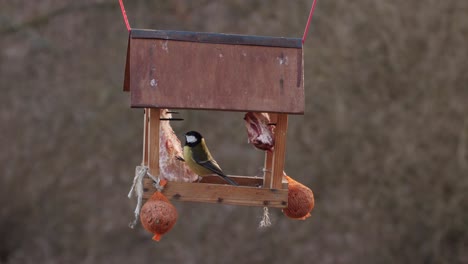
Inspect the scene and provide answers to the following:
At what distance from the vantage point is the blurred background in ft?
31.3

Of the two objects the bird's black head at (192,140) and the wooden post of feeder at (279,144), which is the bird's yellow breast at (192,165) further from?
the wooden post of feeder at (279,144)

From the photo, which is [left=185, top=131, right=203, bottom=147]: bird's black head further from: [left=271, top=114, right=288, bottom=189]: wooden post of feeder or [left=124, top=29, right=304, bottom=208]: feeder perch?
[left=271, top=114, right=288, bottom=189]: wooden post of feeder

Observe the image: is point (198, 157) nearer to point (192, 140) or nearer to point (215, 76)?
point (192, 140)

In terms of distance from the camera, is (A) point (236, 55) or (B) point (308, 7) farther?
(B) point (308, 7)

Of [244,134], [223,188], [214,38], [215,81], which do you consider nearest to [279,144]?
[223,188]

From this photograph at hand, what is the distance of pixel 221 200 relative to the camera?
382 centimetres

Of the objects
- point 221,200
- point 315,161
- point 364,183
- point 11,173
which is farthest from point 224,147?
point 221,200

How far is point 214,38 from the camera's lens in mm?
3721

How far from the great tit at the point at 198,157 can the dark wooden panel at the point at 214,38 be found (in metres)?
0.46

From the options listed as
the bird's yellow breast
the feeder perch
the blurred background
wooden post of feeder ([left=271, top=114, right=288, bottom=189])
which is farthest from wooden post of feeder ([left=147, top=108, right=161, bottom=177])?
the blurred background

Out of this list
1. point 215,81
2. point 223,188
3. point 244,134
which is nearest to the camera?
point 215,81

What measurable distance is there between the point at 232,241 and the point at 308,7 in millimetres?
2885

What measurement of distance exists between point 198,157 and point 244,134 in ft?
19.6

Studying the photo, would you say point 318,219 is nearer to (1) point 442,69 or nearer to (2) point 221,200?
(1) point 442,69
